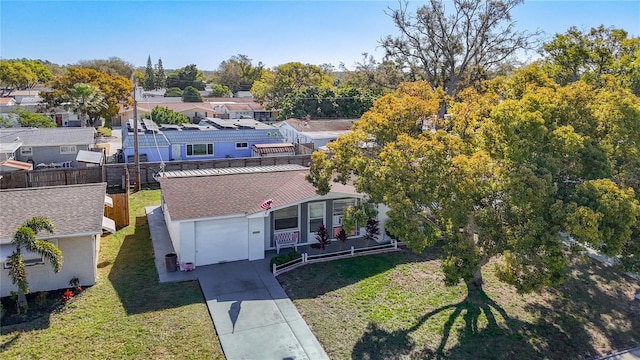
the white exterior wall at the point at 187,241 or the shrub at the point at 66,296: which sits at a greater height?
the white exterior wall at the point at 187,241

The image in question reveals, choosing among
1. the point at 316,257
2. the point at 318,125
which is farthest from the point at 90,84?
the point at 316,257

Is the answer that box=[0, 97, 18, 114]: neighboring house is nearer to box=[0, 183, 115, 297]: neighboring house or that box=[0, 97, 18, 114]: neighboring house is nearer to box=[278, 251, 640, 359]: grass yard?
box=[0, 183, 115, 297]: neighboring house

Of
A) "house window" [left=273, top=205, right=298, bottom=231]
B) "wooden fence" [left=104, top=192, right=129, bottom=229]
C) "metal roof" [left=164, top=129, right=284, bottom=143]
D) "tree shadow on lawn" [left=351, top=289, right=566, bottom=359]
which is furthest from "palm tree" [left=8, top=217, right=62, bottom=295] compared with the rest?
"metal roof" [left=164, top=129, right=284, bottom=143]

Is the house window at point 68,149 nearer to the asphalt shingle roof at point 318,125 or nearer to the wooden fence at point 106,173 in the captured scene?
the wooden fence at point 106,173

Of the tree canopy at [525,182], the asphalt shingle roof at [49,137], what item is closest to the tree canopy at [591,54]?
the tree canopy at [525,182]

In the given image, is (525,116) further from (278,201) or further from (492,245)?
(278,201)

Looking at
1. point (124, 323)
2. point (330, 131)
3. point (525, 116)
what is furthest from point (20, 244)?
point (330, 131)

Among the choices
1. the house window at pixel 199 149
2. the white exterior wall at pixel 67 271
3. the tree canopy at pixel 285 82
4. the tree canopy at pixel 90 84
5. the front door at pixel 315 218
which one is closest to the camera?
the white exterior wall at pixel 67 271
